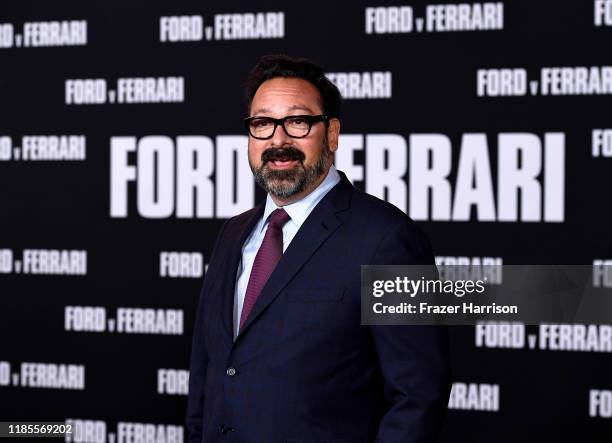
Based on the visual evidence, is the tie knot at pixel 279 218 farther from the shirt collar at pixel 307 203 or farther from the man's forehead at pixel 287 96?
the man's forehead at pixel 287 96

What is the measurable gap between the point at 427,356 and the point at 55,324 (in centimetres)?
229

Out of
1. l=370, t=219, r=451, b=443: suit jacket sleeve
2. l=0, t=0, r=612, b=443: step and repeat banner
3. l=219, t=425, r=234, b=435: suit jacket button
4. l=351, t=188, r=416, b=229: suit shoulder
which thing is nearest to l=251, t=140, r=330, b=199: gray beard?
l=351, t=188, r=416, b=229: suit shoulder

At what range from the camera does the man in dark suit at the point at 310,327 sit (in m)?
1.50

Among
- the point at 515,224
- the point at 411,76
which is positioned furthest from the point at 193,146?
the point at 515,224

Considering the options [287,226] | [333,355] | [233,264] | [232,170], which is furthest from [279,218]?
[232,170]

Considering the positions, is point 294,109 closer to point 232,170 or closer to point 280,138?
point 280,138

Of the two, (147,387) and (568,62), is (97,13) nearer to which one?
(147,387)

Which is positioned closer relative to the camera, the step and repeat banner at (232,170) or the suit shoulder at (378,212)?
the suit shoulder at (378,212)

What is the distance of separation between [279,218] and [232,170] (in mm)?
1452

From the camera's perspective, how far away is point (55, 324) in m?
3.34

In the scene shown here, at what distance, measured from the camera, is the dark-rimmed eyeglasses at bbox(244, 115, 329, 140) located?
1684 millimetres

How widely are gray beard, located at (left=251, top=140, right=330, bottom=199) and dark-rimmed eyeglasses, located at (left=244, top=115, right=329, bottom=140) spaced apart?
70 millimetres

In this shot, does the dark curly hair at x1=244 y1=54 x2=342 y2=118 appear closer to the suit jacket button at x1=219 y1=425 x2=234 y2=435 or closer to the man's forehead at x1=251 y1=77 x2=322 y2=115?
the man's forehead at x1=251 y1=77 x2=322 y2=115

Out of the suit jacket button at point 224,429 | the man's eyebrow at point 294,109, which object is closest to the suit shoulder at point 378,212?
the man's eyebrow at point 294,109
